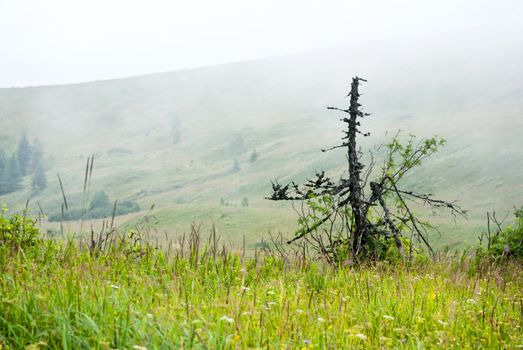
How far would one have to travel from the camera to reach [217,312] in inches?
159

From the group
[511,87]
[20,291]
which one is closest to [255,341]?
[20,291]

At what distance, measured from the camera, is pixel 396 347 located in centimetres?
385

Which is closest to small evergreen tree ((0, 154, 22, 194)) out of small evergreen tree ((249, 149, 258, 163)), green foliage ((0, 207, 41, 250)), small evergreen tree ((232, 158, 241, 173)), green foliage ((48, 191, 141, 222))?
green foliage ((48, 191, 141, 222))

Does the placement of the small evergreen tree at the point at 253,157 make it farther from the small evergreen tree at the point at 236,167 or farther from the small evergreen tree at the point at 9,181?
the small evergreen tree at the point at 9,181

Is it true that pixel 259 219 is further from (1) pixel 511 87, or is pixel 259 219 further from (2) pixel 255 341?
(1) pixel 511 87

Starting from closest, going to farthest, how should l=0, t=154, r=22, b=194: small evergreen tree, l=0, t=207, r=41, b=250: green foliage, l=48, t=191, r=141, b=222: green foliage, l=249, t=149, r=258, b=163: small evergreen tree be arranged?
1. l=0, t=207, r=41, b=250: green foliage
2. l=48, t=191, r=141, b=222: green foliage
3. l=249, t=149, r=258, b=163: small evergreen tree
4. l=0, t=154, r=22, b=194: small evergreen tree

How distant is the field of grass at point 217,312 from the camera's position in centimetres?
318

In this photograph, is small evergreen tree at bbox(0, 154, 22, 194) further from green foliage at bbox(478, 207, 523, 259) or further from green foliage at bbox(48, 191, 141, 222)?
green foliage at bbox(478, 207, 523, 259)

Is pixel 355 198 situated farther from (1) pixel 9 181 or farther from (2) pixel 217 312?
(1) pixel 9 181

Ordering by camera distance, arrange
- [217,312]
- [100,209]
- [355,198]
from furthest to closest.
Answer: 1. [100,209]
2. [355,198]
3. [217,312]

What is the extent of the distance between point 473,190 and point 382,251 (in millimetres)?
91512

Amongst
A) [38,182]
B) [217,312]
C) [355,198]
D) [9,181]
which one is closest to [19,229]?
[217,312]

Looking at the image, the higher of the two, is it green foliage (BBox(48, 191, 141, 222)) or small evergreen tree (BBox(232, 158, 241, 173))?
small evergreen tree (BBox(232, 158, 241, 173))

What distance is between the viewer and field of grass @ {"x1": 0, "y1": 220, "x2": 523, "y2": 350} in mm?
3184
